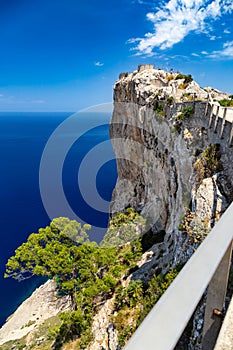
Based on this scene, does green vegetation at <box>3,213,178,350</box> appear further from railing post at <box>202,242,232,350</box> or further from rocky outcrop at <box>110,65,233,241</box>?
railing post at <box>202,242,232,350</box>

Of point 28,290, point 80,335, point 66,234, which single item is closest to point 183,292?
point 80,335

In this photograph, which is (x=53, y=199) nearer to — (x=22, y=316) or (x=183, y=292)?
(x=22, y=316)

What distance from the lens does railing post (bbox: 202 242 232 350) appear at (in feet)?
5.64

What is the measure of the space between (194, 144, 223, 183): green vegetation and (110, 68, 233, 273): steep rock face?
0.77 feet

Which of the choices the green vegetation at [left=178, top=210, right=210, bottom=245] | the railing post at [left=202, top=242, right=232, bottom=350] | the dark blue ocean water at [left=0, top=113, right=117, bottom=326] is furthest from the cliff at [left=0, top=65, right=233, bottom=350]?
the dark blue ocean water at [left=0, top=113, right=117, bottom=326]

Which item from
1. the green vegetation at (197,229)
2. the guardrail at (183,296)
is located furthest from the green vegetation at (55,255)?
the guardrail at (183,296)

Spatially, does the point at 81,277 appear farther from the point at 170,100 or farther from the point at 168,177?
the point at 170,100

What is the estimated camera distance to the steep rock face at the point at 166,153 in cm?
1053

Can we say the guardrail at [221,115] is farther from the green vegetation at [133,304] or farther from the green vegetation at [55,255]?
the green vegetation at [55,255]

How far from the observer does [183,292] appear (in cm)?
112

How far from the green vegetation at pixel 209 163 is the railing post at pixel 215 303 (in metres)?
9.67

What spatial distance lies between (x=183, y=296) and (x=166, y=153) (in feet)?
64.7

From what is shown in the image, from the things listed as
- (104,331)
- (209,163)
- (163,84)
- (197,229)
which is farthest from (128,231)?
(163,84)

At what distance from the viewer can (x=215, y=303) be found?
76.0 inches
